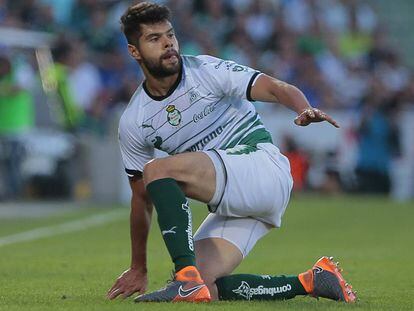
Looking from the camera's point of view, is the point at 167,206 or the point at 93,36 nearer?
the point at 167,206

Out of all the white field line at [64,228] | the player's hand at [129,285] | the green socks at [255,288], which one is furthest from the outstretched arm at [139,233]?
the white field line at [64,228]

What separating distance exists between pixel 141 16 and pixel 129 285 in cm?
153

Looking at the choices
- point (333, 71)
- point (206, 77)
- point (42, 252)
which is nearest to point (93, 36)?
point (333, 71)

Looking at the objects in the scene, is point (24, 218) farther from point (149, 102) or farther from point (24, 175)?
point (149, 102)

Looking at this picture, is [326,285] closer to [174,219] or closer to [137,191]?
[174,219]

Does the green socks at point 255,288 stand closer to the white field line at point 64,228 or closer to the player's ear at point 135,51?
the player's ear at point 135,51

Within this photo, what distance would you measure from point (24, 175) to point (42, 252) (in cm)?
800

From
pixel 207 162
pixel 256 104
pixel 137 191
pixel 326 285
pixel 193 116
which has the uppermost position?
pixel 193 116

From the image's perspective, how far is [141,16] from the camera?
6.87 m

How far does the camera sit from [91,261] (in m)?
10.0

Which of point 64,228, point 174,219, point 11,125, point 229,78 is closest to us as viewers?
point 174,219

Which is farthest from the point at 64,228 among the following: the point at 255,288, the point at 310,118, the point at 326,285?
the point at 310,118

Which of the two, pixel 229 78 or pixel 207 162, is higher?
pixel 229 78

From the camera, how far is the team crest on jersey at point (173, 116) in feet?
23.0
